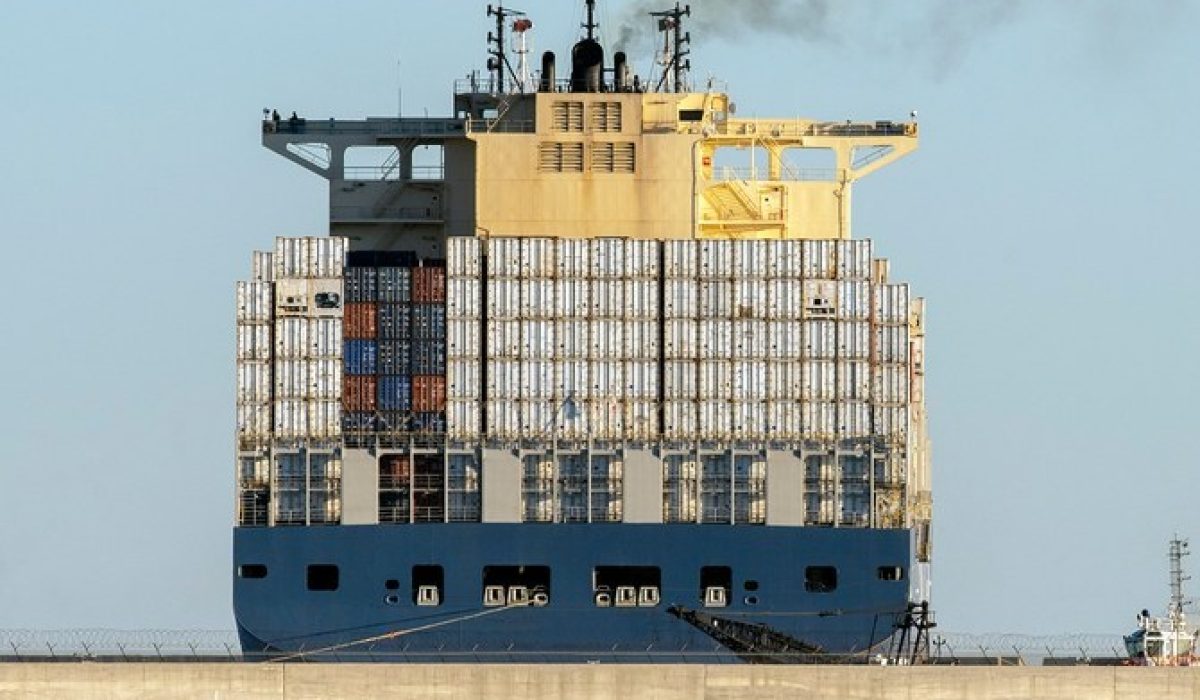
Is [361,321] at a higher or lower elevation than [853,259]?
lower

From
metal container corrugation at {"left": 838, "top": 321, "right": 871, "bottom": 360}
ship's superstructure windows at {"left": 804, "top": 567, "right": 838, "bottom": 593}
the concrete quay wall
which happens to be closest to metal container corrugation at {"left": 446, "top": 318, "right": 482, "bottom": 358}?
metal container corrugation at {"left": 838, "top": 321, "right": 871, "bottom": 360}

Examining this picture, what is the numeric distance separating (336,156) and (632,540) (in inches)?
682

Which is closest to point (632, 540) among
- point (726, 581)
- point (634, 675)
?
point (726, 581)

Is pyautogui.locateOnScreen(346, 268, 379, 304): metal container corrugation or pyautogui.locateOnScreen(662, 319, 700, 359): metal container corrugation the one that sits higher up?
pyautogui.locateOnScreen(346, 268, 379, 304): metal container corrugation

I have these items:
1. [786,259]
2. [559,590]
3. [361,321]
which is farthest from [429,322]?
[786,259]

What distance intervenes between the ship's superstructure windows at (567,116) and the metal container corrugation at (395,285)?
7.08 meters

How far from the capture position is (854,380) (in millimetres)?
105875

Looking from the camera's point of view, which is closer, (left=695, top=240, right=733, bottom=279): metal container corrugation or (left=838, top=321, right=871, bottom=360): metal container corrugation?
(left=838, top=321, right=871, bottom=360): metal container corrugation

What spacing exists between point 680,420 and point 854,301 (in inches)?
228

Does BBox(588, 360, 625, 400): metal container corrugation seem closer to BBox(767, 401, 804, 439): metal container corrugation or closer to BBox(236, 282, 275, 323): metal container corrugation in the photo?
BBox(767, 401, 804, 439): metal container corrugation

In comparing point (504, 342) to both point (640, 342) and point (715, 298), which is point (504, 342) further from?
point (715, 298)

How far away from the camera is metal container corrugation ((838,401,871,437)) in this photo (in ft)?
346

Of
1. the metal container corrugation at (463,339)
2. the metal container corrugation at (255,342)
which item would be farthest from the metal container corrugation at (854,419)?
the metal container corrugation at (255,342)

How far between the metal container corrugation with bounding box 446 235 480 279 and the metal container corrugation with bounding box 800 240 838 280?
885 cm
